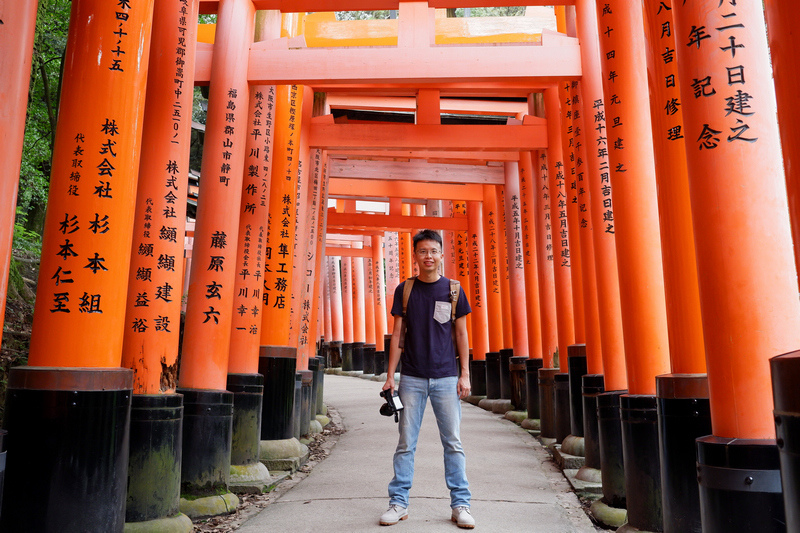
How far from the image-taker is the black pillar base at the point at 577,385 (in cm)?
639

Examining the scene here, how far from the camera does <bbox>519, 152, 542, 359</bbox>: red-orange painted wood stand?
353 inches

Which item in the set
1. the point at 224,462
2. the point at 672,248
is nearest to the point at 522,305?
the point at 224,462

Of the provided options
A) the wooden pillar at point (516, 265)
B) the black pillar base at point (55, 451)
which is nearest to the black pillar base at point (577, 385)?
the wooden pillar at point (516, 265)

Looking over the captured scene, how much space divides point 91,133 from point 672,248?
116 inches

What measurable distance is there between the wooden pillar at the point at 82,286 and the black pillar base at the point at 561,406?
492 cm

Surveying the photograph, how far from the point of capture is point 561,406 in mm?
7164

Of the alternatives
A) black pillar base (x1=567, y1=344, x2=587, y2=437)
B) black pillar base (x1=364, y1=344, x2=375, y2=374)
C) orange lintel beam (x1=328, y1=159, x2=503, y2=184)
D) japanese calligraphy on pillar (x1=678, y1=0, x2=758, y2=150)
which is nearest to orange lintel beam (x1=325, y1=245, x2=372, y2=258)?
black pillar base (x1=364, y1=344, x2=375, y2=374)

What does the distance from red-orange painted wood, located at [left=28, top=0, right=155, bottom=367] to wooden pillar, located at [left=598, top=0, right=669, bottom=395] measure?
2822 millimetres

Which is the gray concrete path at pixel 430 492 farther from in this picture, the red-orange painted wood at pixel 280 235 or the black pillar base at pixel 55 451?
the red-orange painted wood at pixel 280 235

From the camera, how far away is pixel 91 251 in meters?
3.21

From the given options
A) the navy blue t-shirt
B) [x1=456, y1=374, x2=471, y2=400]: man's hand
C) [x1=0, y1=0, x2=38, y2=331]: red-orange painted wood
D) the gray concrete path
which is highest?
[x1=0, y1=0, x2=38, y2=331]: red-orange painted wood

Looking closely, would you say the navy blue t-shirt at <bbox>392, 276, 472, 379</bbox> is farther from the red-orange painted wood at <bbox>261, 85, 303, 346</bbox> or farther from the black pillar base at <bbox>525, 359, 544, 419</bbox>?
the black pillar base at <bbox>525, 359, 544, 419</bbox>

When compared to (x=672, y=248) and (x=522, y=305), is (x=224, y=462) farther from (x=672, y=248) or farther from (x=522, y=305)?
(x=522, y=305)

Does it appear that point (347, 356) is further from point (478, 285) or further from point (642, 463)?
point (642, 463)
